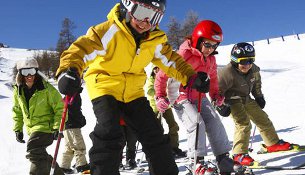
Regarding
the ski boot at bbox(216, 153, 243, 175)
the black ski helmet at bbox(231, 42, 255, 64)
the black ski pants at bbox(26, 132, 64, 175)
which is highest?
the black ski helmet at bbox(231, 42, 255, 64)

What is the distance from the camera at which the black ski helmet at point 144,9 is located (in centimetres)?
329

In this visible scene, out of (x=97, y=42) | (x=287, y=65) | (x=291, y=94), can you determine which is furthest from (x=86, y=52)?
(x=287, y=65)

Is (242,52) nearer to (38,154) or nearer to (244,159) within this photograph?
(244,159)

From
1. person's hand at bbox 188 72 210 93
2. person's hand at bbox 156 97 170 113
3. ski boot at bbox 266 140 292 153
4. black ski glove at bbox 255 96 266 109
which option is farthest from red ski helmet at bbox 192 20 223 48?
ski boot at bbox 266 140 292 153

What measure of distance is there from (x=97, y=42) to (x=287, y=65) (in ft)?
79.9

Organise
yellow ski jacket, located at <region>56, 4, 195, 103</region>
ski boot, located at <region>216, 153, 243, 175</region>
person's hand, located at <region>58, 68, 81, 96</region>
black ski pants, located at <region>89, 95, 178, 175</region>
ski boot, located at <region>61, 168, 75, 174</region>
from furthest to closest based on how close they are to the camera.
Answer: ski boot, located at <region>61, 168, 75, 174</region> < ski boot, located at <region>216, 153, 243, 175</region> < yellow ski jacket, located at <region>56, 4, 195, 103</region> < black ski pants, located at <region>89, 95, 178, 175</region> < person's hand, located at <region>58, 68, 81, 96</region>

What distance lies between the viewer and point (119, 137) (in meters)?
3.17

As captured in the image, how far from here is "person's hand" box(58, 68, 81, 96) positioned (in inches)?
109

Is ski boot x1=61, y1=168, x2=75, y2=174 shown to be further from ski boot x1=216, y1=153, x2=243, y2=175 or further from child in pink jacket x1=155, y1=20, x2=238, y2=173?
ski boot x1=216, y1=153, x2=243, y2=175

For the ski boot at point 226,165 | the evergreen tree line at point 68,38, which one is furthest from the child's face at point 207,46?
the evergreen tree line at point 68,38

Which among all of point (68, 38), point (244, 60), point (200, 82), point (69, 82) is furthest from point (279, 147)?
point (68, 38)

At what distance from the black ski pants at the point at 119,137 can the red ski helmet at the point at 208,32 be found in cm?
159

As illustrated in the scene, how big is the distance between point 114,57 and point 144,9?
0.53 meters

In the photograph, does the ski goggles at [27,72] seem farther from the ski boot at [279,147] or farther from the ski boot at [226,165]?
the ski boot at [279,147]
